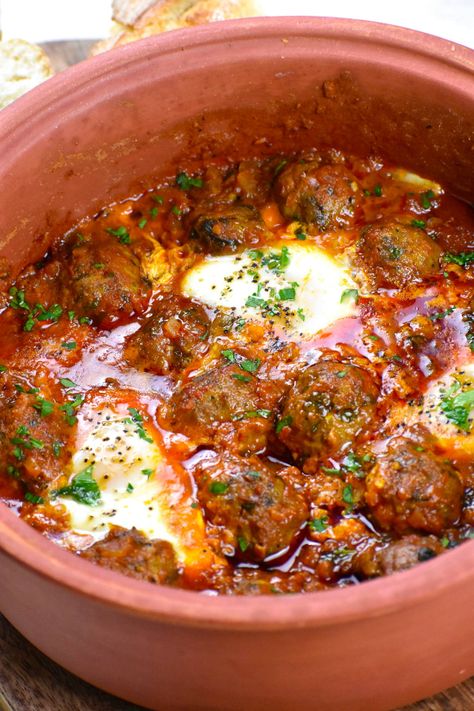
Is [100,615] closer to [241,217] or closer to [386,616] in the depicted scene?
[386,616]

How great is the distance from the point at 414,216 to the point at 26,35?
3837 millimetres

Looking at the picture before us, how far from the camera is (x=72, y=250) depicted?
166 inches

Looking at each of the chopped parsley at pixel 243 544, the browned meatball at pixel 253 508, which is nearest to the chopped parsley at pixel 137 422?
the browned meatball at pixel 253 508

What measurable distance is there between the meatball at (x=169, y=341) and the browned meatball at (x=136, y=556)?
0.86 metres

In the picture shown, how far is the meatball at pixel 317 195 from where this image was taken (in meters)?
4.20

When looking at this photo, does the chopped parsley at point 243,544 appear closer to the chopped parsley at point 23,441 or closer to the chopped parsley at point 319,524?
the chopped parsley at point 319,524

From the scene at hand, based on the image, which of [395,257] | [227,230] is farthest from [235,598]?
[227,230]

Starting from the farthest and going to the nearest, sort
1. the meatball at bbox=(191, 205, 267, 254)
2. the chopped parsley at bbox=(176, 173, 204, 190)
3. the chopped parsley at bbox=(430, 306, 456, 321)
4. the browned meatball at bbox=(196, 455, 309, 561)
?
the chopped parsley at bbox=(176, 173, 204, 190)
the meatball at bbox=(191, 205, 267, 254)
the chopped parsley at bbox=(430, 306, 456, 321)
the browned meatball at bbox=(196, 455, 309, 561)

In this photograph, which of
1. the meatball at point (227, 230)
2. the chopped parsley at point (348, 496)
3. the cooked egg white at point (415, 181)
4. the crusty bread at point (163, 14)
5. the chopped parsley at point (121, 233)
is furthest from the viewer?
the crusty bread at point (163, 14)

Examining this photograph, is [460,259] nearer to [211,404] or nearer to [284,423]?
[284,423]

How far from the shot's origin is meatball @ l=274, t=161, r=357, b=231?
4.20m

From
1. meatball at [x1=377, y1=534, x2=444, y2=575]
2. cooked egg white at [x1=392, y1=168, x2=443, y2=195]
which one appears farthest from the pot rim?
cooked egg white at [x1=392, y1=168, x2=443, y2=195]

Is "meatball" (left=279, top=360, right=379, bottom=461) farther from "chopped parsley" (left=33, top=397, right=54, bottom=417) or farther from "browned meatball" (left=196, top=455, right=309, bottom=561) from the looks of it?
"chopped parsley" (left=33, top=397, right=54, bottom=417)

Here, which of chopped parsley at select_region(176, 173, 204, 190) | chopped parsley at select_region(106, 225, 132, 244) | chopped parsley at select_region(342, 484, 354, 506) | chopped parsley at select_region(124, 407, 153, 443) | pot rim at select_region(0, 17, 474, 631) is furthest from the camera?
chopped parsley at select_region(176, 173, 204, 190)
